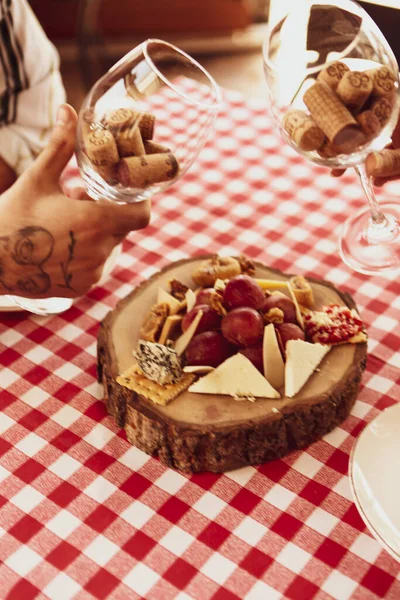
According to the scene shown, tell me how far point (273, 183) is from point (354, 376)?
602 mm

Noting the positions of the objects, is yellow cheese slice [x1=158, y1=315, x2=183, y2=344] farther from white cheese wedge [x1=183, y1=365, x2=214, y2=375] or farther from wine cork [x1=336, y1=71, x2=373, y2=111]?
wine cork [x1=336, y1=71, x2=373, y2=111]

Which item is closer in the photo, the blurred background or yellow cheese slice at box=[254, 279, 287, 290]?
yellow cheese slice at box=[254, 279, 287, 290]

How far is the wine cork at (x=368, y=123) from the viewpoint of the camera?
71 cm

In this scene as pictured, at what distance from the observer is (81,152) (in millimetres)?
726

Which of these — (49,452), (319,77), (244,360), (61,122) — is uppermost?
(319,77)

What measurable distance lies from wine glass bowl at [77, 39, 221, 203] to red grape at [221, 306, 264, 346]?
8.7 inches

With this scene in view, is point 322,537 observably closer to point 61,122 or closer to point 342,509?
point 342,509

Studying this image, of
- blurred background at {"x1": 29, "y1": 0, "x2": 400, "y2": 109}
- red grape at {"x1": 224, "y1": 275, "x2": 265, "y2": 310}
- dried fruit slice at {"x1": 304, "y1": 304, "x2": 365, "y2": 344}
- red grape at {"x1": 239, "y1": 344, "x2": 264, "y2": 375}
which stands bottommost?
blurred background at {"x1": 29, "y1": 0, "x2": 400, "y2": 109}

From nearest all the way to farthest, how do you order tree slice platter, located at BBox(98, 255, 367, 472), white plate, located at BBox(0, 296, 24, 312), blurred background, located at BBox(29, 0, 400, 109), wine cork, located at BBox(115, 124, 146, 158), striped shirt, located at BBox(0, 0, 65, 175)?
wine cork, located at BBox(115, 124, 146, 158) < tree slice platter, located at BBox(98, 255, 367, 472) < white plate, located at BBox(0, 296, 24, 312) < striped shirt, located at BBox(0, 0, 65, 175) < blurred background, located at BBox(29, 0, 400, 109)

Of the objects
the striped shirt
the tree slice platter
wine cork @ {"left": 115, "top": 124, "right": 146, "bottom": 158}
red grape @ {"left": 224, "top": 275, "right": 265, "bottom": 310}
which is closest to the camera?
wine cork @ {"left": 115, "top": 124, "right": 146, "bottom": 158}

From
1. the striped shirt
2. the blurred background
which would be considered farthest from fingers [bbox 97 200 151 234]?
the blurred background

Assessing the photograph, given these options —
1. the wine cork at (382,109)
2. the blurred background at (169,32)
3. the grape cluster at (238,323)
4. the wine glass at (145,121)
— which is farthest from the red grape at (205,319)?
the blurred background at (169,32)

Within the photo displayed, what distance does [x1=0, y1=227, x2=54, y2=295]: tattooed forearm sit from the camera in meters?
0.86

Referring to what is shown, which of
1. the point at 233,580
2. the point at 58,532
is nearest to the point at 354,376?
the point at 233,580
